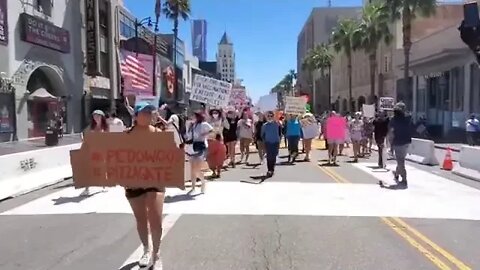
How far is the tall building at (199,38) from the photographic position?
107 meters

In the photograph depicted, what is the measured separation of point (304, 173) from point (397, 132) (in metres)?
3.45

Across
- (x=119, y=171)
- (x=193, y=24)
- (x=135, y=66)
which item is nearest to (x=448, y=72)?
(x=135, y=66)

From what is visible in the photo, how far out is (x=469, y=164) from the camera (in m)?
16.1

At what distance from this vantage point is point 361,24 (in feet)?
180

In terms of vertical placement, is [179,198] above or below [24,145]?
below

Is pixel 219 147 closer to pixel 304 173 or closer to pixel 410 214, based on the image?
pixel 304 173

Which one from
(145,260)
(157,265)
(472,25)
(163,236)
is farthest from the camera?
(472,25)

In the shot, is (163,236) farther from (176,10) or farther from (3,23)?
(176,10)

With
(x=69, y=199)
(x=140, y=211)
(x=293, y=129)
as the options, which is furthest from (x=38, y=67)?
(x=140, y=211)

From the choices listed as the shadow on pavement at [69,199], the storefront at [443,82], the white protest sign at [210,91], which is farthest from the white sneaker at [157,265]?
the storefront at [443,82]

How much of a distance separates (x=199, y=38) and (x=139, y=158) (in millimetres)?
106071

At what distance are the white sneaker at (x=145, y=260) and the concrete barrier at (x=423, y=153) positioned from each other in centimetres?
1445

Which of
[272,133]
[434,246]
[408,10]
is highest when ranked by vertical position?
[408,10]

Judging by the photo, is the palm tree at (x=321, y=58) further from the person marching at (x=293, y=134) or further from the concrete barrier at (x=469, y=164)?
the concrete barrier at (x=469, y=164)
